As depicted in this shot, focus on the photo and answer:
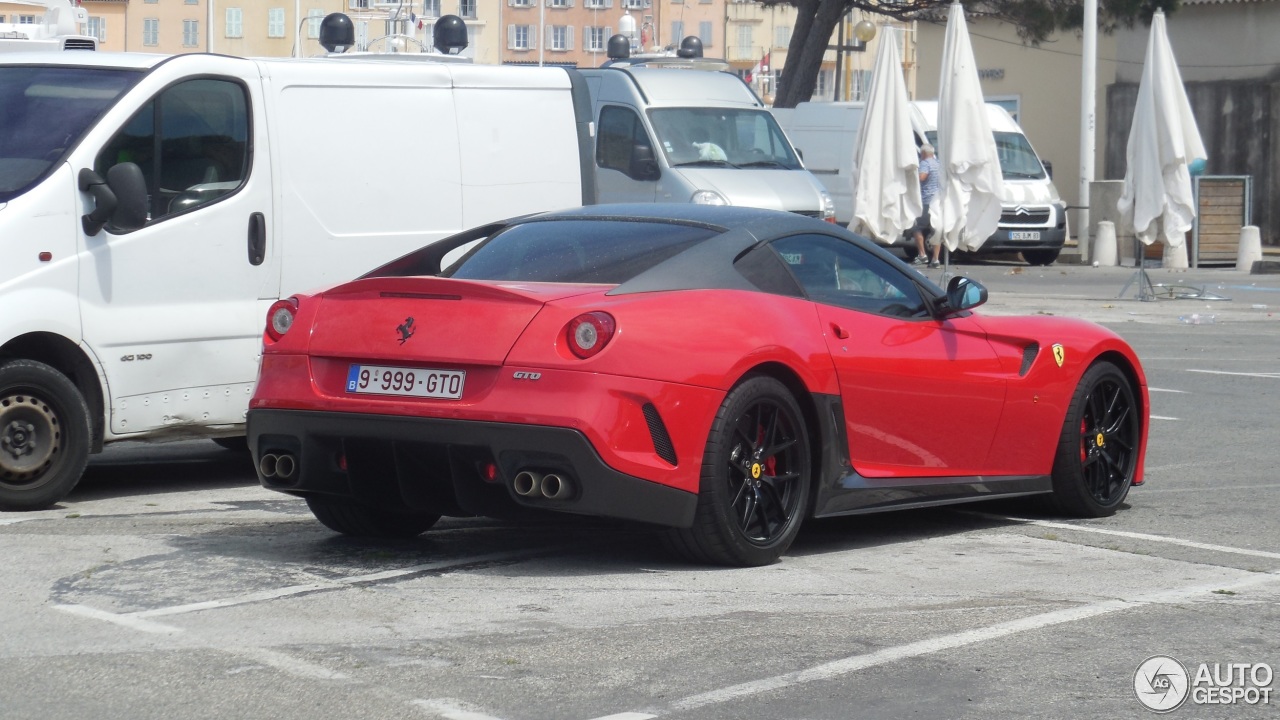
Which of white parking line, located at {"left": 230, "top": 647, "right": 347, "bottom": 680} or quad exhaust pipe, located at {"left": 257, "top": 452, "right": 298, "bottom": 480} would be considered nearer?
white parking line, located at {"left": 230, "top": 647, "right": 347, "bottom": 680}

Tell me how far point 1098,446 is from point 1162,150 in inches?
572

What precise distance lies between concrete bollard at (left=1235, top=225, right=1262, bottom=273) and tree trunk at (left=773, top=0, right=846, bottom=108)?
36.2ft

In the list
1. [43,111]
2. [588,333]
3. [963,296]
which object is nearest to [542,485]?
[588,333]

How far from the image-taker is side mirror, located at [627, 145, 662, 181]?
21.5m

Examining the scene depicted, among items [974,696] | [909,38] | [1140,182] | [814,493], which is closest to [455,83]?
[814,493]

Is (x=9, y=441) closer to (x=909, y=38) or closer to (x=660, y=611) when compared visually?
(x=660, y=611)

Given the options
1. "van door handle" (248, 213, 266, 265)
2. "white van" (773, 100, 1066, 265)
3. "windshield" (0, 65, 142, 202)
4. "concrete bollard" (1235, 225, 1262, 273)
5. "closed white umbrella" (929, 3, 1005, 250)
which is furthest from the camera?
"white van" (773, 100, 1066, 265)

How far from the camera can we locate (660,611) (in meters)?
5.95

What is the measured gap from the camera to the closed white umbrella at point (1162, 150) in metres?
21.8

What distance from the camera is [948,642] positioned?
5.55 meters

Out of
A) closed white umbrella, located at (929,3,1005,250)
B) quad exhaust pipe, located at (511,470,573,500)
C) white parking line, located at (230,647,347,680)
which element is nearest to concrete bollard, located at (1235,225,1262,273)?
closed white umbrella, located at (929,3,1005,250)

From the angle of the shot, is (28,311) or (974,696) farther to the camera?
(28,311)

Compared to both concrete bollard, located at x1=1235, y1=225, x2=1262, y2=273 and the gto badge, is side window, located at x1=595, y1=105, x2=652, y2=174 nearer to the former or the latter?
concrete bollard, located at x1=1235, y1=225, x2=1262, y2=273

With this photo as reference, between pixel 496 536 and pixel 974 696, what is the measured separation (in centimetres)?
300
